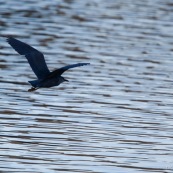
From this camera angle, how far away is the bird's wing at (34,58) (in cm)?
1098

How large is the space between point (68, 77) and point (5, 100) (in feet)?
7.62

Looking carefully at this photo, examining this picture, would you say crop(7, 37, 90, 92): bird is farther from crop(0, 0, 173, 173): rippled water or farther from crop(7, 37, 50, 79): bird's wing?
crop(0, 0, 173, 173): rippled water

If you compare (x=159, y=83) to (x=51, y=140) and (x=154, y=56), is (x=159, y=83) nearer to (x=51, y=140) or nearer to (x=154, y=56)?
(x=154, y=56)

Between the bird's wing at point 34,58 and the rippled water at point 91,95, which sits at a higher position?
the bird's wing at point 34,58

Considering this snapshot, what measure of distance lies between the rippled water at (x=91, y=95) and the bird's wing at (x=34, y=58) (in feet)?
2.51

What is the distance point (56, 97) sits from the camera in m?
13.3

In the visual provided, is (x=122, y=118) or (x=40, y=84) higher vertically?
(x=40, y=84)

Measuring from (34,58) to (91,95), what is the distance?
8.39 ft

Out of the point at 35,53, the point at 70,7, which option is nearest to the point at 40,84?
the point at 35,53

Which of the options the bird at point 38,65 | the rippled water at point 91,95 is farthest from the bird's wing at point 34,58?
the rippled water at point 91,95

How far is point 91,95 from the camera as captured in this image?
13.5 metres

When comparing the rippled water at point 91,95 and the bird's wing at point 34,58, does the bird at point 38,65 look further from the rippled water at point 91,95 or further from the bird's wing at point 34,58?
the rippled water at point 91,95

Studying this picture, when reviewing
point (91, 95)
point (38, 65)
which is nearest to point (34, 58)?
point (38, 65)

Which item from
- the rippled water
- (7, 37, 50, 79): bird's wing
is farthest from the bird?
the rippled water
